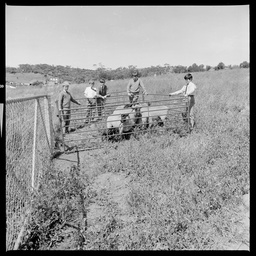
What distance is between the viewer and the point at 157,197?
3402 mm

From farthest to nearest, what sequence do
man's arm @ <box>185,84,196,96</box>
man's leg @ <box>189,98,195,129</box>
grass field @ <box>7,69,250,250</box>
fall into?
man's leg @ <box>189,98,195,129</box> < man's arm @ <box>185,84,196,96</box> < grass field @ <box>7,69,250,250</box>

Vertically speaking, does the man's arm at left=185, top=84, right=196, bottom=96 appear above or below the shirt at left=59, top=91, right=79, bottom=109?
above

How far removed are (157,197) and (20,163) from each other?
2.56 metres

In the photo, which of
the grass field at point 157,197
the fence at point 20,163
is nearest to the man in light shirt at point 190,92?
the grass field at point 157,197

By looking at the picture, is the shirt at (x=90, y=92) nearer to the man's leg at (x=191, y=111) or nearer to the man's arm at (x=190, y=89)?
the man's arm at (x=190, y=89)

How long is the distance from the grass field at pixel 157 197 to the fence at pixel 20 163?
0.86ft

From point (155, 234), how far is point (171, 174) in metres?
1.53

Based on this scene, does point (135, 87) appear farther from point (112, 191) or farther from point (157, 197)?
point (157, 197)

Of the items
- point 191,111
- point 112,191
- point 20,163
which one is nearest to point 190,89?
point 191,111

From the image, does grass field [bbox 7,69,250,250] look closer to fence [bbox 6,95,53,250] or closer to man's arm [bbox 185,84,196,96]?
fence [bbox 6,95,53,250]

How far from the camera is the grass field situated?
104 inches

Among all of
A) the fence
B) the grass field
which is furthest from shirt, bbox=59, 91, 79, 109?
the grass field

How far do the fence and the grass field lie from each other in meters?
0.26
